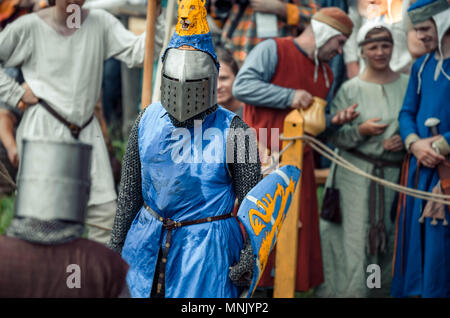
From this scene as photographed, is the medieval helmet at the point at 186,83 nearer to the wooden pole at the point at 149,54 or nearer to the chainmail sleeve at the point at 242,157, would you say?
the chainmail sleeve at the point at 242,157

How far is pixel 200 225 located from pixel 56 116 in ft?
5.70

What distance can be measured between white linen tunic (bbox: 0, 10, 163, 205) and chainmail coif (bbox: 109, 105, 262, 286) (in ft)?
3.91

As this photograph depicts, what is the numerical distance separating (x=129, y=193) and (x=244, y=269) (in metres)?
0.73

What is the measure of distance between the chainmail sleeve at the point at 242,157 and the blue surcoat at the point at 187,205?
1.4 inches

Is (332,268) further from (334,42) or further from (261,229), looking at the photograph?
(261,229)

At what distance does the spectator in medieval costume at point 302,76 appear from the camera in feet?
16.5

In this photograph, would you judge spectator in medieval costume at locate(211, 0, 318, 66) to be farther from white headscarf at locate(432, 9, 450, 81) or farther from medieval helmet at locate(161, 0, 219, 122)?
medieval helmet at locate(161, 0, 219, 122)

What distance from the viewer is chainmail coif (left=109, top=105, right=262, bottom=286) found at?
3.13 meters

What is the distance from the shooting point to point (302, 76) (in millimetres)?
5125

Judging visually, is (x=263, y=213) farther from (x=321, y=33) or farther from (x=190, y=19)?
(x=321, y=33)

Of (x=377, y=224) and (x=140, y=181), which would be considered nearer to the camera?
(x=140, y=181)

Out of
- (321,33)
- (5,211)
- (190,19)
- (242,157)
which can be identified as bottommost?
(5,211)

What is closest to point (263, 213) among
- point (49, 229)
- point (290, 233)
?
point (49, 229)
